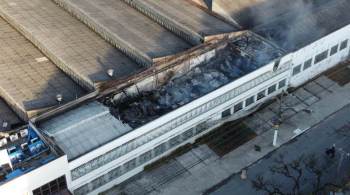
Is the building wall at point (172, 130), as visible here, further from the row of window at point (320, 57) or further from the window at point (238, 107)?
the row of window at point (320, 57)

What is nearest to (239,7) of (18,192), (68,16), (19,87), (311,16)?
(311,16)

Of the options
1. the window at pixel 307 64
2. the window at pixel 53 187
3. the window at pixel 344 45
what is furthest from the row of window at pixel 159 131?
the window at pixel 344 45

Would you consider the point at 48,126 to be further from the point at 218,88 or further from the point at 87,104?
the point at 218,88

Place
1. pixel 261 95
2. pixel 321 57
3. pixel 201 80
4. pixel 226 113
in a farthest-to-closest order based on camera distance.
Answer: pixel 321 57 < pixel 261 95 < pixel 201 80 < pixel 226 113

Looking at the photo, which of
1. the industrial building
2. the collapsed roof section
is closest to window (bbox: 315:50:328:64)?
the industrial building

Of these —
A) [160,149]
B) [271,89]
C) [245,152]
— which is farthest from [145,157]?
[271,89]

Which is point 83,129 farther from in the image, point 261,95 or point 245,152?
point 261,95

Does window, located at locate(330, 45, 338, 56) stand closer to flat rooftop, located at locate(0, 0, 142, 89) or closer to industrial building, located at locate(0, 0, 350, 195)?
industrial building, located at locate(0, 0, 350, 195)
